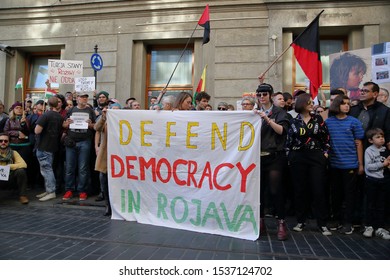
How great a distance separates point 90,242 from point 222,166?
2.01 m

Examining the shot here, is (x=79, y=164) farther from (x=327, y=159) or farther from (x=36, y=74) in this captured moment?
(x=36, y=74)

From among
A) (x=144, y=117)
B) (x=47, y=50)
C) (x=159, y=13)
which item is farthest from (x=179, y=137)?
(x=47, y=50)

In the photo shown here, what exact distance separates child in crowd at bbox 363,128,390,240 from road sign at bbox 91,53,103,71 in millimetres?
7685

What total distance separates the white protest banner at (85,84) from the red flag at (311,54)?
480 cm

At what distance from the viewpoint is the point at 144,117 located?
4.84m

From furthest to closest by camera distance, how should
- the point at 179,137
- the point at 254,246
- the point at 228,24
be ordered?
the point at 228,24
the point at 179,137
the point at 254,246

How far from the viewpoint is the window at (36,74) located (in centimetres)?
1180

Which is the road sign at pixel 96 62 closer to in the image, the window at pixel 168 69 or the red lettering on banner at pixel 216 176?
the window at pixel 168 69

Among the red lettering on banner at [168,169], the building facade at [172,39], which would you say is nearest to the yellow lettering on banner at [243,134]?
the red lettering on banner at [168,169]

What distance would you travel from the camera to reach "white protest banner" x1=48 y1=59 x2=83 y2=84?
27.6 feet

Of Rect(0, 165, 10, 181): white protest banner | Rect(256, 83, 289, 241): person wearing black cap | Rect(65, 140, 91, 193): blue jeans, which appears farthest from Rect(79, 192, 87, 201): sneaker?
Rect(256, 83, 289, 241): person wearing black cap

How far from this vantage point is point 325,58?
968 centimetres

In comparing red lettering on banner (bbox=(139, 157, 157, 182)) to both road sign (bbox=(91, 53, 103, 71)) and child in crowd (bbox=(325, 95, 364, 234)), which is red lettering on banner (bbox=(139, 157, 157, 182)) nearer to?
child in crowd (bbox=(325, 95, 364, 234))

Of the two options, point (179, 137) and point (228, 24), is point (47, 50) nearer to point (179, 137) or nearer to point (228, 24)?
point (228, 24)
